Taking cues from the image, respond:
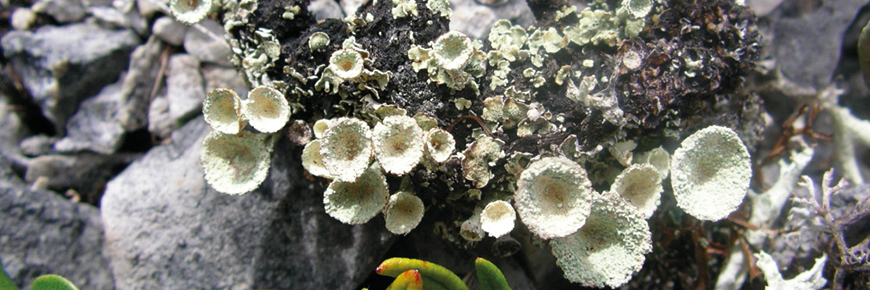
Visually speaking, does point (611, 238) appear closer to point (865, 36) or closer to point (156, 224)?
point (865, 36)

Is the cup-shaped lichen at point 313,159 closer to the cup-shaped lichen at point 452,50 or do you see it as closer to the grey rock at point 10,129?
the cup-shaped lichen at point 452,50

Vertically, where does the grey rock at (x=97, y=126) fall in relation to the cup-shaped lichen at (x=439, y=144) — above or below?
below

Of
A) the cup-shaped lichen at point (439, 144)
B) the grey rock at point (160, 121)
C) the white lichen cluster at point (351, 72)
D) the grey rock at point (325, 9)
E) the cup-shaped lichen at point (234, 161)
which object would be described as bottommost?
the grey rock at point (160, 121)

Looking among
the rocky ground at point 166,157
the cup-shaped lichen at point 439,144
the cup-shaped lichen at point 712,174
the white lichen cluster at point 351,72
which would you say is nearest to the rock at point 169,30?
the rocky ground at point 166,157

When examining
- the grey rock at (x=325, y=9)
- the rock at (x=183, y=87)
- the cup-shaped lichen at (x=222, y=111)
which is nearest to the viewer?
the cup-shaped lichen at (x=222, y=111)

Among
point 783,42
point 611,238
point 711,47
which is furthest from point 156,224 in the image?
point 783,42

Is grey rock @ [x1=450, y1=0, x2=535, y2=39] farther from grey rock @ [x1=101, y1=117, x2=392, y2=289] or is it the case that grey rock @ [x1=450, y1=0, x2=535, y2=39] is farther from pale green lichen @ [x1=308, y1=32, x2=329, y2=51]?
grey rock @ [x1=101, y1=117, x2=392, y2=289]
